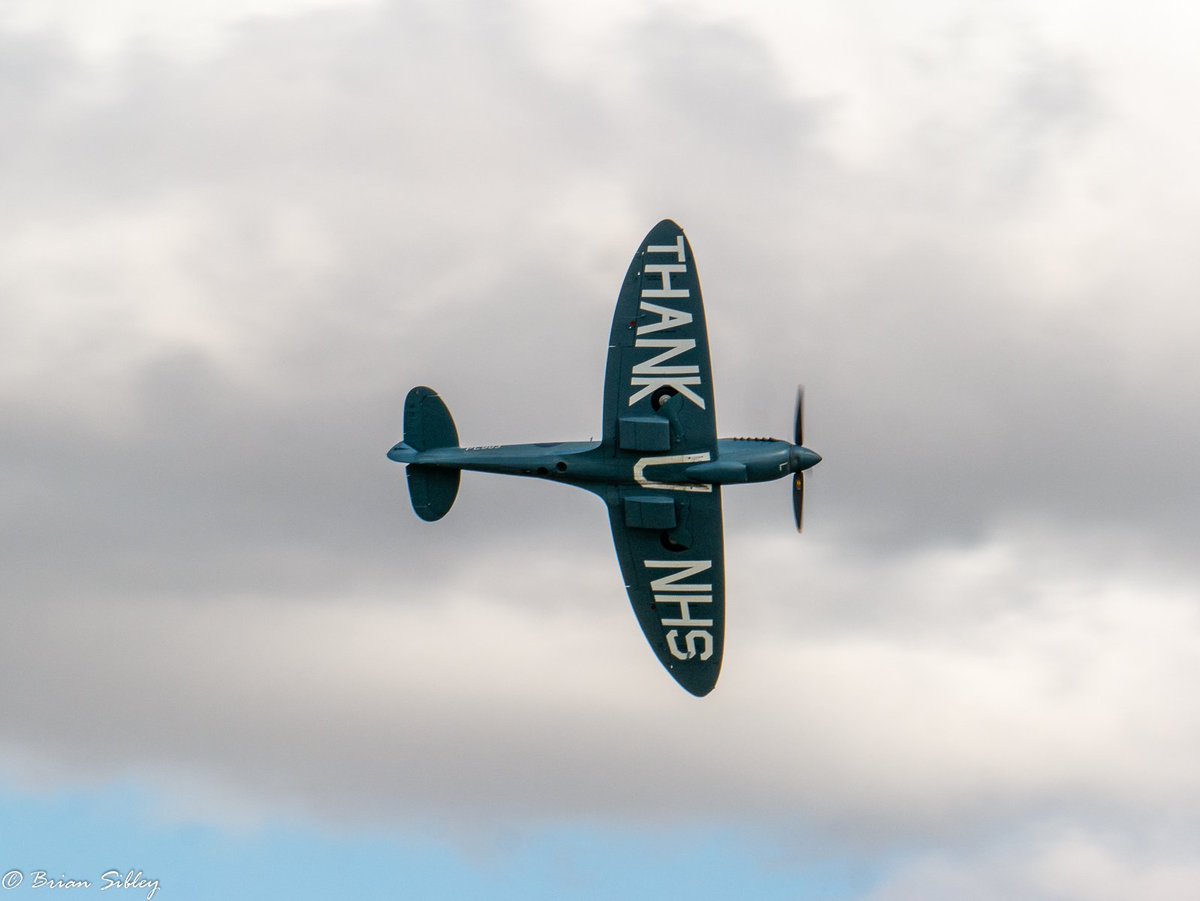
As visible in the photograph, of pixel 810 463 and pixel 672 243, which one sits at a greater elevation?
pixel 672 243

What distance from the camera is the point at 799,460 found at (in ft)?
241

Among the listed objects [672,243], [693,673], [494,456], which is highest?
[672,243]

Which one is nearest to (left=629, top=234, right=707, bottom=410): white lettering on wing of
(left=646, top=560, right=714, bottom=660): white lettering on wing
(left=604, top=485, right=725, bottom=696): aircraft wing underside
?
(left=604, top=485, right=725, bottom=696): aircraft wing underside

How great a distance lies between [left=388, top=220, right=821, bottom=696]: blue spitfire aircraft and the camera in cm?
7269

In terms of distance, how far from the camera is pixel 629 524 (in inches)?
2906

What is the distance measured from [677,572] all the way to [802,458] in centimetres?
480

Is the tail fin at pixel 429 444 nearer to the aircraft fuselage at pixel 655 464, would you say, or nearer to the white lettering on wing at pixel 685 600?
the aircraft fuselage at pixel 655 464

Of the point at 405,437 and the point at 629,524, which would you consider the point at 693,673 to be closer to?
the point at 629,524

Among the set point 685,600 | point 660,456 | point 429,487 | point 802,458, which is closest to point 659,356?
point 660,456

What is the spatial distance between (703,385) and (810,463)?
12.6 ft

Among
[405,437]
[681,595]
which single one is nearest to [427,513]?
[405,437]

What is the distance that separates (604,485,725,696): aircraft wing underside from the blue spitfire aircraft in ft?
0.09

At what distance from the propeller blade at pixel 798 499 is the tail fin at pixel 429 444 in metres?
9.51

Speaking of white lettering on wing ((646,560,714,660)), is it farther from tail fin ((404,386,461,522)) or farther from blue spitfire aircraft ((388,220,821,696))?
tail fin ((404,386,461,522))
